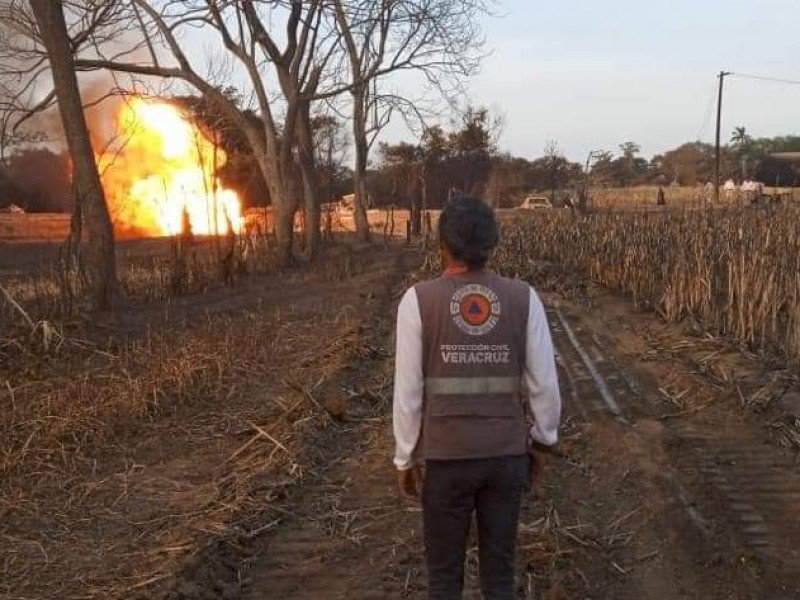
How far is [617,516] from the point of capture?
557 cm

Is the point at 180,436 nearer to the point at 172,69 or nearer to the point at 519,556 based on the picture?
the point at 519,556

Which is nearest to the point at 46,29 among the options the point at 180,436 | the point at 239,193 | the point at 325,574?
the point at 180,436

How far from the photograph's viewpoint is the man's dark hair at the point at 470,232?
3367 mm

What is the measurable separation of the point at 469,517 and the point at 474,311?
0.83 m

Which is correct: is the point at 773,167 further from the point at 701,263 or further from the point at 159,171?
the point at 701,263

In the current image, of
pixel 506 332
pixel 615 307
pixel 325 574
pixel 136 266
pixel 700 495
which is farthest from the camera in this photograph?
pixel 136 266

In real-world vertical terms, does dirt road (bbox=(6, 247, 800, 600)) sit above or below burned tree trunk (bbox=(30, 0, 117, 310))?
below

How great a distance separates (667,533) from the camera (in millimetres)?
5270

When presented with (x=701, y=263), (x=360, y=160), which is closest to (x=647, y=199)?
(x=360, y=160)

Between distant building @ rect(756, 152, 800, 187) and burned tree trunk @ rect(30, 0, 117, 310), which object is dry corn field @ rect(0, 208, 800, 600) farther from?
distant building @ rect(756, 152, 800, 187)

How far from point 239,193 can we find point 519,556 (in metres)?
36.3

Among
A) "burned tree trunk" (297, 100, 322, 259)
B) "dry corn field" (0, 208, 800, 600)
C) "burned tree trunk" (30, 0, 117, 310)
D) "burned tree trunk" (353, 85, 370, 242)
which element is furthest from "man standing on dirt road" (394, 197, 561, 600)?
"burned tree trunk" (353, 85, 370, 242)

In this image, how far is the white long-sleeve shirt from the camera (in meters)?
3.36

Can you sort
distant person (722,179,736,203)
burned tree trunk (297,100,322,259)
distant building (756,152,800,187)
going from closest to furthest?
distant person (722,179,736,203), burned tree trunk (297,100,322,259), distant building (756,152,800,187)
